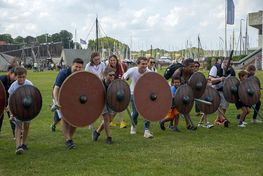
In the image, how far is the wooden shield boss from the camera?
10.4 m

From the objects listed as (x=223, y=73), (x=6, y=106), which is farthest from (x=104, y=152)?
(x=223, y=73)

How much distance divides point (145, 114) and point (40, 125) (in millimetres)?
3672

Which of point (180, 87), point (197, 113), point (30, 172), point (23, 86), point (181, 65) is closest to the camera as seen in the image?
point (30, 172)

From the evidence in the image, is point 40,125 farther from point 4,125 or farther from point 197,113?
point 197,113

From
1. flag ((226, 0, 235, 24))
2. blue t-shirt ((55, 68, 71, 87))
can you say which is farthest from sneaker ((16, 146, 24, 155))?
flag ((226, 0, 235, 24))

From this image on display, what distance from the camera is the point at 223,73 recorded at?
37.5ft

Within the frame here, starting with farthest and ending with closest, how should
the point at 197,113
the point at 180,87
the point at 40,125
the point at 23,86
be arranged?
the point at 197,113, the point at 40,125, the point at 180,87, the point at 23,86

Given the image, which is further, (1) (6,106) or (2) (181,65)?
(2) (181,65)

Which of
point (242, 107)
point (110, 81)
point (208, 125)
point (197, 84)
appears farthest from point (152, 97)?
point (242, 107)

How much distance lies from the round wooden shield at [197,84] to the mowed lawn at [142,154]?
2.94 feet

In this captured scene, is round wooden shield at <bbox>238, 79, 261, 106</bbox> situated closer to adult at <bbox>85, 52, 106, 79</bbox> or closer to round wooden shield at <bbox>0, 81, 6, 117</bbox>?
adult at <bbox>85, 52, 106, 79</bbox>

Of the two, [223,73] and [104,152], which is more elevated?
[223,73]

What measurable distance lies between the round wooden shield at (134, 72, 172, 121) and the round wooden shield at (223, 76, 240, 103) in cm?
179

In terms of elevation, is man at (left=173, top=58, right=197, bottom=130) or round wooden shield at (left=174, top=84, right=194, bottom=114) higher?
man at (left=173, top=58, right=197, bottom=130)
